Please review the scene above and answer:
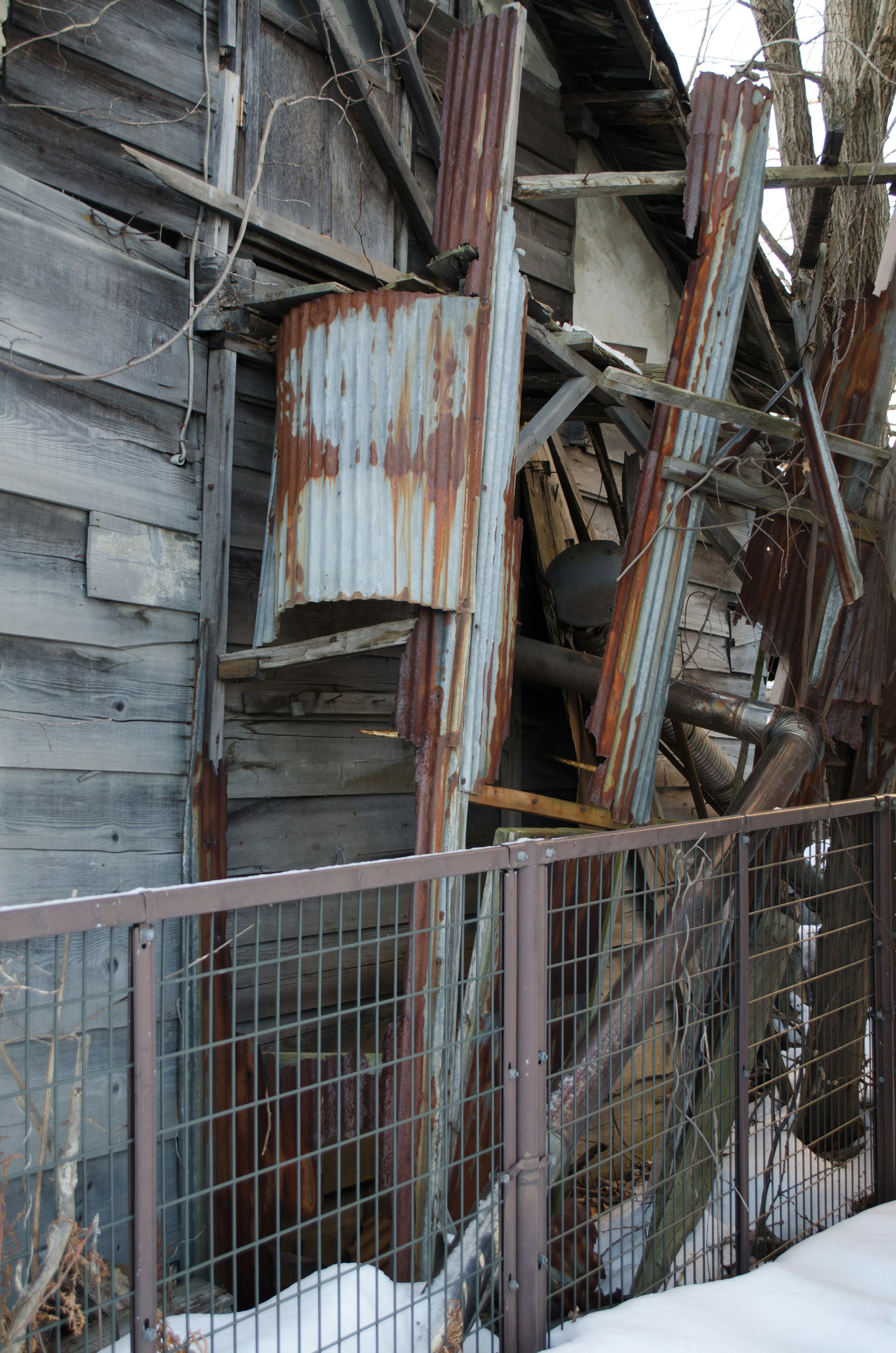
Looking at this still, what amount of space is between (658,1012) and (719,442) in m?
3.14

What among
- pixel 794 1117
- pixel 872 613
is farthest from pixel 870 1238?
pixel 872 613

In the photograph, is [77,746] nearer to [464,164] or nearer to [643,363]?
[464,164]

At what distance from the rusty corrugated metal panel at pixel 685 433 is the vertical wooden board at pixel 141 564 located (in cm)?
198

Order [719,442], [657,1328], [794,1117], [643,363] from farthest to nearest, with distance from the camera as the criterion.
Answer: [643,363], [719,442], [794,1117], [657,1328]

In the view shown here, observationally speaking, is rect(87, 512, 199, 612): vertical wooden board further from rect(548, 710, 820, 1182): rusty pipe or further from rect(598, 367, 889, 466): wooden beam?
rect(548, 710, 820, 1182): rusty pipe

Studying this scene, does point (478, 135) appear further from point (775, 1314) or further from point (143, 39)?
point (775, 1314)

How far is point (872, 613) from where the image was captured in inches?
198

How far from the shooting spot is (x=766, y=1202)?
3463mm

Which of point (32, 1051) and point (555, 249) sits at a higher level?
point (555, 249)

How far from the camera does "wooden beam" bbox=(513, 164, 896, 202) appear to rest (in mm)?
4484

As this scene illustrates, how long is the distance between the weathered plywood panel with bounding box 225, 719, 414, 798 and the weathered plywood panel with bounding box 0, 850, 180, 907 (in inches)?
20.1

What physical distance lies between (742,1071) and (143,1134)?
80.8 inches

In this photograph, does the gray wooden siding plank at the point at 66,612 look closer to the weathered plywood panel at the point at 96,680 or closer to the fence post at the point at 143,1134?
the weathered plywood panel at the point at 96,680

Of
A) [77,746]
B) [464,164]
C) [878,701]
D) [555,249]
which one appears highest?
[555,249]
